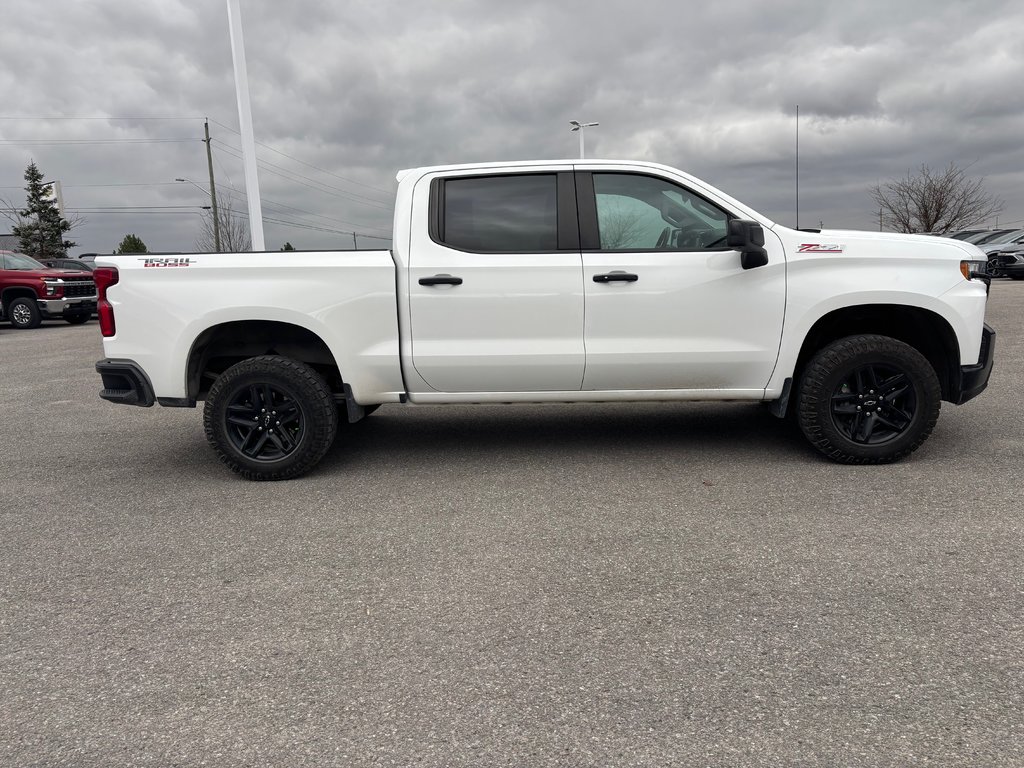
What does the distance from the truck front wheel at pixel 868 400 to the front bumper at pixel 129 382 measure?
164 inches

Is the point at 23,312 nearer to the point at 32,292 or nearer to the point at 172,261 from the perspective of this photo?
the point at 32,292

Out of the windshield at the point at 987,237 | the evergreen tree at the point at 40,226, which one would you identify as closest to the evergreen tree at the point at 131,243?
the evergreen tree at the point at 40,226

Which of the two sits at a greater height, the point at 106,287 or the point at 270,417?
the point at 106,287

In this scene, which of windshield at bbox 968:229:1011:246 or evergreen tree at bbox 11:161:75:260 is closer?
windshield at bbox 968:229:1011:246

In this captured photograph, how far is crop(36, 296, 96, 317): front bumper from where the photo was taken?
746 inches

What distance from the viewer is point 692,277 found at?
4742 millimetres

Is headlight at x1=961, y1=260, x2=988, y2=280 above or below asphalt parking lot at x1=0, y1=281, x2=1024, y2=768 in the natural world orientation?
above

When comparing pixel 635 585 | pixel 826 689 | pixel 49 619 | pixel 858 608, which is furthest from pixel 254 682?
pixel 858 608

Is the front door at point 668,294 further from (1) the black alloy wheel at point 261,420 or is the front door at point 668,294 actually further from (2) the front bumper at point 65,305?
(2) the front bumper at point 65,305

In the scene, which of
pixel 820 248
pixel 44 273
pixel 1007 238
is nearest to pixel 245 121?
pixel 44 273

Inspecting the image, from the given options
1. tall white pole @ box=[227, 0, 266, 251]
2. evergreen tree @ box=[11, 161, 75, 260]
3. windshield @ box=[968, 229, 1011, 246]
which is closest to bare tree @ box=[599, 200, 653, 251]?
tall white pole @ box=[227, 0, 266, 251]

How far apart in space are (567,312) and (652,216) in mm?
838

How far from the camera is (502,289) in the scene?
15.6ft

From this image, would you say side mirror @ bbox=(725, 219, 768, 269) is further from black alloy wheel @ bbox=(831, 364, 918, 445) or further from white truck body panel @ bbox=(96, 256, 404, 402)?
white truck body panel @ bbox=(96, 256, 404, 402)
